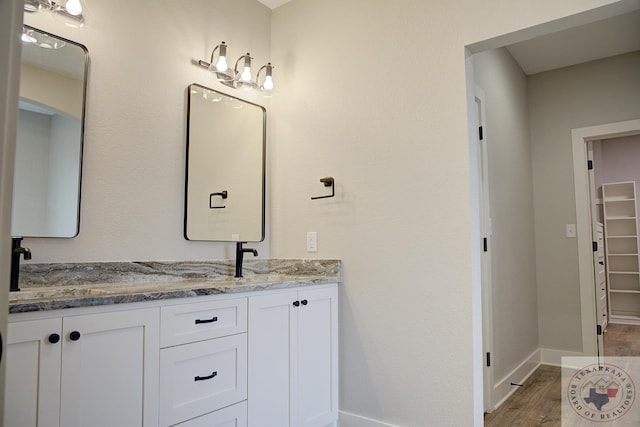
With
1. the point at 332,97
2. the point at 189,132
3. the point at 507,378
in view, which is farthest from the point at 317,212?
the point at 507,378

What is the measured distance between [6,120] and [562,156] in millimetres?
4308

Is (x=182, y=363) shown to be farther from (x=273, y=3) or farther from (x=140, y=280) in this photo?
(x=273, y=3)

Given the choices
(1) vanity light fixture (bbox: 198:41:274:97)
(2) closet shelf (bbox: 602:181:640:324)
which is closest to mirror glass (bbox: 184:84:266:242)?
(1) vanity light fixture (bbox: 198:41:274:97)

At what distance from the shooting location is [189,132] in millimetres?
2346

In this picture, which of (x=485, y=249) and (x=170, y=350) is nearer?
(x=170, y=350)

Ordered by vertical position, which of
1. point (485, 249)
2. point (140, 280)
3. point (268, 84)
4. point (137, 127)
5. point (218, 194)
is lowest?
point (140, 280)

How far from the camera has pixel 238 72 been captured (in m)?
2.64

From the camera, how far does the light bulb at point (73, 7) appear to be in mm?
1821

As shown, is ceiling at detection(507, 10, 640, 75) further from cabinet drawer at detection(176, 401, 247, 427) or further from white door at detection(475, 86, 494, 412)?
cabinet drawer at detection(176, 401, 247, 427)

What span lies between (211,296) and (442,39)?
5.65 ft

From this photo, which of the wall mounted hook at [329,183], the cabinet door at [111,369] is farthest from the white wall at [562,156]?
the cabinet door at [111,369]

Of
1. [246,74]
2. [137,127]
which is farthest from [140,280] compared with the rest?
[246,74]

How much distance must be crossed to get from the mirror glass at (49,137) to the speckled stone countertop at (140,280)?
192mm

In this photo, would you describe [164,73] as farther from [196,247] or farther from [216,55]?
[196,247]
